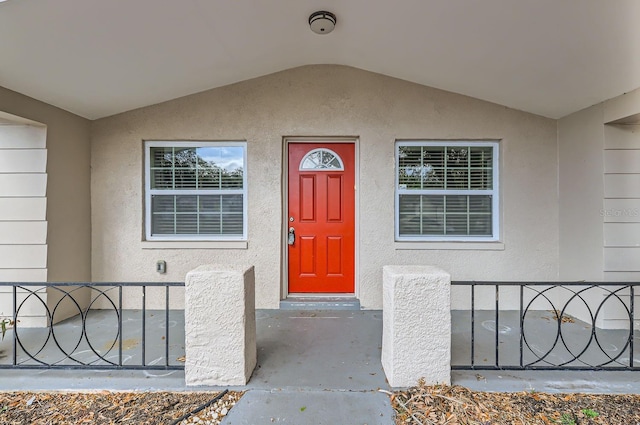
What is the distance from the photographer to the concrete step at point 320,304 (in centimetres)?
374

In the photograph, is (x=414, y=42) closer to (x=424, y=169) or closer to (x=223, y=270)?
(x=424, y=169)

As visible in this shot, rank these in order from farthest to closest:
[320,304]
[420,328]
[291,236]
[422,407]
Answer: [291,236], [320,304], [420,328], [422,407]

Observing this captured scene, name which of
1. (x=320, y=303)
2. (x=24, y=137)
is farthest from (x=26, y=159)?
(x=320, y=303)

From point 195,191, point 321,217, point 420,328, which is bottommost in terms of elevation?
point 420,328

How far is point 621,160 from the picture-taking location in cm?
321

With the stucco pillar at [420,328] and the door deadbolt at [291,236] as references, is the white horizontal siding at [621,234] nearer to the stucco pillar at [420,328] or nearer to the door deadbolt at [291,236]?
the stucco pillar at [420,328]

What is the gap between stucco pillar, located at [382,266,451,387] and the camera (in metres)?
2.07

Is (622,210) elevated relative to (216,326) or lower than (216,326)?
elevated

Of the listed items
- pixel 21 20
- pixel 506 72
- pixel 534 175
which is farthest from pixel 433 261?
pixel 21 20

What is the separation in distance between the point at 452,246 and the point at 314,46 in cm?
290

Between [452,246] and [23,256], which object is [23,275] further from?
[452,246]

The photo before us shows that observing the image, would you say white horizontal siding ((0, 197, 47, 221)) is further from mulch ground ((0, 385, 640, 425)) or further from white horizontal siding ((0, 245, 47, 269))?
mulch ground ((0, 385, 640, 425))

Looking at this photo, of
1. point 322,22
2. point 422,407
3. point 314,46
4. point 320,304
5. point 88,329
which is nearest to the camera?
point 422,407

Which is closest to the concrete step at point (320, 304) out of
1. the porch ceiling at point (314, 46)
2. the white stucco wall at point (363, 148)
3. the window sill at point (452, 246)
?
the white stucco wall at point (363, 148)
